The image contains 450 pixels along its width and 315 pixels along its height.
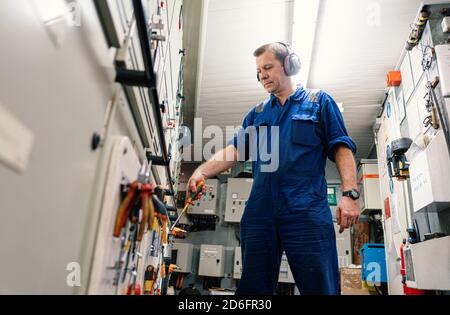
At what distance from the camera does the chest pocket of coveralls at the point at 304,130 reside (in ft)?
4.76

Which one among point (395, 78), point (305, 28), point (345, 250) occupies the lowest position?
point (345, 250)

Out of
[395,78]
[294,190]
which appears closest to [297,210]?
[294,190]

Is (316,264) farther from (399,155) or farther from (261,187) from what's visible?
(399,155)

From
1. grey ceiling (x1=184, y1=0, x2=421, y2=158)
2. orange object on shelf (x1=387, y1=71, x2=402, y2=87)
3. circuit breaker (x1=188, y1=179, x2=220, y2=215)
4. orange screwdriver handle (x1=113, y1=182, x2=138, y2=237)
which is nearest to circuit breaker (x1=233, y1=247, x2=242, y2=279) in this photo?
circuit breaker (x1=188, y1=179, x2=220, y2=215)

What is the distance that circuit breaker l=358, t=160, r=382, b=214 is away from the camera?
418 cm

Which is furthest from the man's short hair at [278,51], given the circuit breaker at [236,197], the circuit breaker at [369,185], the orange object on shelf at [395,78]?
the circuit breaker at [236,197]

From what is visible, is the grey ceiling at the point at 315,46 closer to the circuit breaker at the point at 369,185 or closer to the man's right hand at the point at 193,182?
the circuit breaker at the point at 369,185

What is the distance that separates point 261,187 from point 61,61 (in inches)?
41.2

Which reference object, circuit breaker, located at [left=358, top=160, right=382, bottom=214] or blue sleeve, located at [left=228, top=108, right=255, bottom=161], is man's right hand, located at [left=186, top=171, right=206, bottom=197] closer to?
blue sleeve, located at [left=228, top=108, right=255, bottom=161]

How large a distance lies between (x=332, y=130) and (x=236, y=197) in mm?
3847

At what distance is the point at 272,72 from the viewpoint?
5.42 ft

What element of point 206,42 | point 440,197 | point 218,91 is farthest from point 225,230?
point 440,197

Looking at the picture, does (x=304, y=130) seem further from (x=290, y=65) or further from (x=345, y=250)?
(x=345, y=250)

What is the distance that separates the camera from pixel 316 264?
1209 mm
